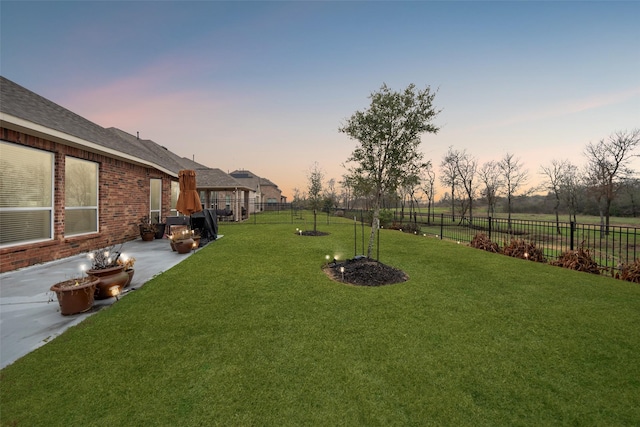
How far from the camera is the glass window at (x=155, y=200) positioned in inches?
476

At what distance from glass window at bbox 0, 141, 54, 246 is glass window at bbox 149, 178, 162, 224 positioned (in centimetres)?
542

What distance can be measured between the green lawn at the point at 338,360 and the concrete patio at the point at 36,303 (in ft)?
0.94

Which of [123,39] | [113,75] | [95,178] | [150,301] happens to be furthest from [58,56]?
[150,301]

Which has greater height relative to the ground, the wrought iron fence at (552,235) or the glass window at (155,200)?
the glass window at (155,200)

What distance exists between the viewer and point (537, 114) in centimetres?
1398

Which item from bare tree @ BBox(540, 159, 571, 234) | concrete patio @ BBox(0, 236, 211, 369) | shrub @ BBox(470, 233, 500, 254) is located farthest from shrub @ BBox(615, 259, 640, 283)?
bare tree @ BBox(540, 159, 571, 234)

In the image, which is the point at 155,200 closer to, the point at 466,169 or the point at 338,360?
the point at 338,360

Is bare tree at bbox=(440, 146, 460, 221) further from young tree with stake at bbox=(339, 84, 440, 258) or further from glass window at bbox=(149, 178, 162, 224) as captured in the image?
glass window at bbox=(149, 178, 162, 224)

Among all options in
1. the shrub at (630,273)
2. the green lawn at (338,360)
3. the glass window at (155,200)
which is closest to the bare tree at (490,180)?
the shrub at (630,273)

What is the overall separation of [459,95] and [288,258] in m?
13.8

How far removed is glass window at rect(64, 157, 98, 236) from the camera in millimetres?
7305

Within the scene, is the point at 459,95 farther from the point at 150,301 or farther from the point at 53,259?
the point at 53,259

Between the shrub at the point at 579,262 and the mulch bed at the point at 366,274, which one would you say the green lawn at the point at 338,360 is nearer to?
the mulch bed at the point at 366,274

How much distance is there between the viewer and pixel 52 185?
21.9 feet
